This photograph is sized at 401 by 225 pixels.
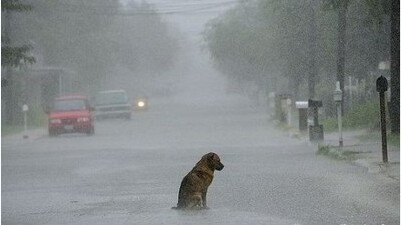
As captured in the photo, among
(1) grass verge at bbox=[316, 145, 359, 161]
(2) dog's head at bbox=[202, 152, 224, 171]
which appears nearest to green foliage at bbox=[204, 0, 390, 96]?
(1) grass verge at bbox=[316, 145, 359, 161]

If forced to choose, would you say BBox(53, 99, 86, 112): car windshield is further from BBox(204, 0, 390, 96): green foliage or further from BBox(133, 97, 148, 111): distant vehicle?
BBox(133, 97, 148, 111): distant vehicle

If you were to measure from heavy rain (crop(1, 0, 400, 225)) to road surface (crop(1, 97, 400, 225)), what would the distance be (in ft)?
0.12

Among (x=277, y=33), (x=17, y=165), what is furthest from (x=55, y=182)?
(x=277, y=33)

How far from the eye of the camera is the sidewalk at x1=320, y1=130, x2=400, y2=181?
72.3ft

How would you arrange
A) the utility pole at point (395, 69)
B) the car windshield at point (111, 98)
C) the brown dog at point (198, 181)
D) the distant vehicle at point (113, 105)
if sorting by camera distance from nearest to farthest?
the brown dog at point (198, 181)
the utility pole at point (395, 69)
the distant vehicle at point (113, 105)
the car windshield at point (111, 98)

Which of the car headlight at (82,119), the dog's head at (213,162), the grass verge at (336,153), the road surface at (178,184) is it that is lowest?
the road surface at (178,184)

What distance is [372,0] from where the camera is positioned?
90.9 ft

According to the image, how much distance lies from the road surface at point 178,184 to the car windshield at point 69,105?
40.5 feet

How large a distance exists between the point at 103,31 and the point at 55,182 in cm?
6982

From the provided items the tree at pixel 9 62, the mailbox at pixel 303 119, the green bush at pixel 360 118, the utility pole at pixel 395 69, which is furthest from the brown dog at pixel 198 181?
the mailbox at pixel 303 119

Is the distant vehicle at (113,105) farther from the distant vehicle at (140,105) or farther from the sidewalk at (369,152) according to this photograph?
the sidewalk at (369,152)

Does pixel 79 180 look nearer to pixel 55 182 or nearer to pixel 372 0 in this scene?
pixel 55 182

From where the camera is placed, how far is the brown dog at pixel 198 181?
14.5 metres

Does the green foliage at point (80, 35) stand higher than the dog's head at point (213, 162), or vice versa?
the green foliage at point (80, 35)
